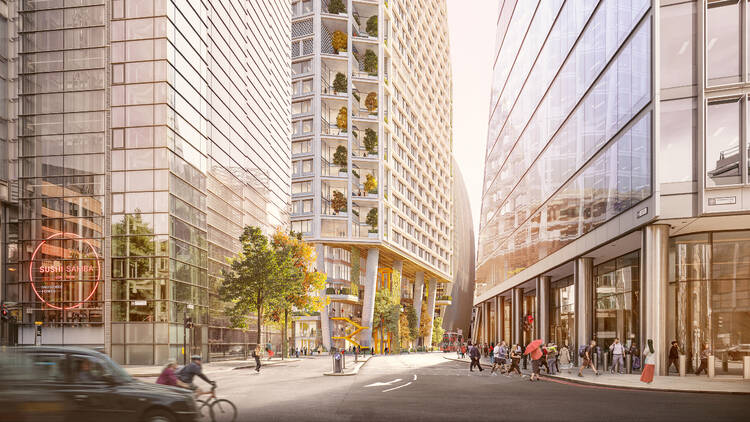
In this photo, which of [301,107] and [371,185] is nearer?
[371,185]

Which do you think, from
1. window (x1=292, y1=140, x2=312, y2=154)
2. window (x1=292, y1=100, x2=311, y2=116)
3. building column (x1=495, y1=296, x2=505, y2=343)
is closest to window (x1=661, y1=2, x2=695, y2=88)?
building column (x1=495, y1=296, x2=505, y2=343)

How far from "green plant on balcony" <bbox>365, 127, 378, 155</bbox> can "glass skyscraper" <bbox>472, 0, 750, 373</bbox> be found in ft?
118

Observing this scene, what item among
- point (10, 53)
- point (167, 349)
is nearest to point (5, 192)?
point (10, 53)

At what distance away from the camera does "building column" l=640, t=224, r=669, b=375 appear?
1093 inches

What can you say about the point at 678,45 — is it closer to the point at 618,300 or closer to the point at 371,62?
the point at 618,300

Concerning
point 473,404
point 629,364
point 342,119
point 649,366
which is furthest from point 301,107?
point 473,404

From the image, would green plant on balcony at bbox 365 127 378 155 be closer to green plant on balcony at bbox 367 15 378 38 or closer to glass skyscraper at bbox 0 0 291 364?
green plant on balcony at bbox 367 15 378 38

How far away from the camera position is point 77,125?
44562 millimetres

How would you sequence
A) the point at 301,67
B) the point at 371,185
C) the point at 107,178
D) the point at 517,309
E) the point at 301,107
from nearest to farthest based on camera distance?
the point at 107,178 < the point at 517,309 < the point at 371,185 < the point at 301,107 < the point at 301,67

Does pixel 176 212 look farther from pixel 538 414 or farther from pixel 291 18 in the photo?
pixel 291 18

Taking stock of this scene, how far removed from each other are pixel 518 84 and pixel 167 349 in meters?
36.4

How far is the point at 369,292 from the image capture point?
85.8m

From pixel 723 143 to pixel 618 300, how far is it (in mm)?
12012

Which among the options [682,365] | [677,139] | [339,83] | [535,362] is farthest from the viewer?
[339,83]
